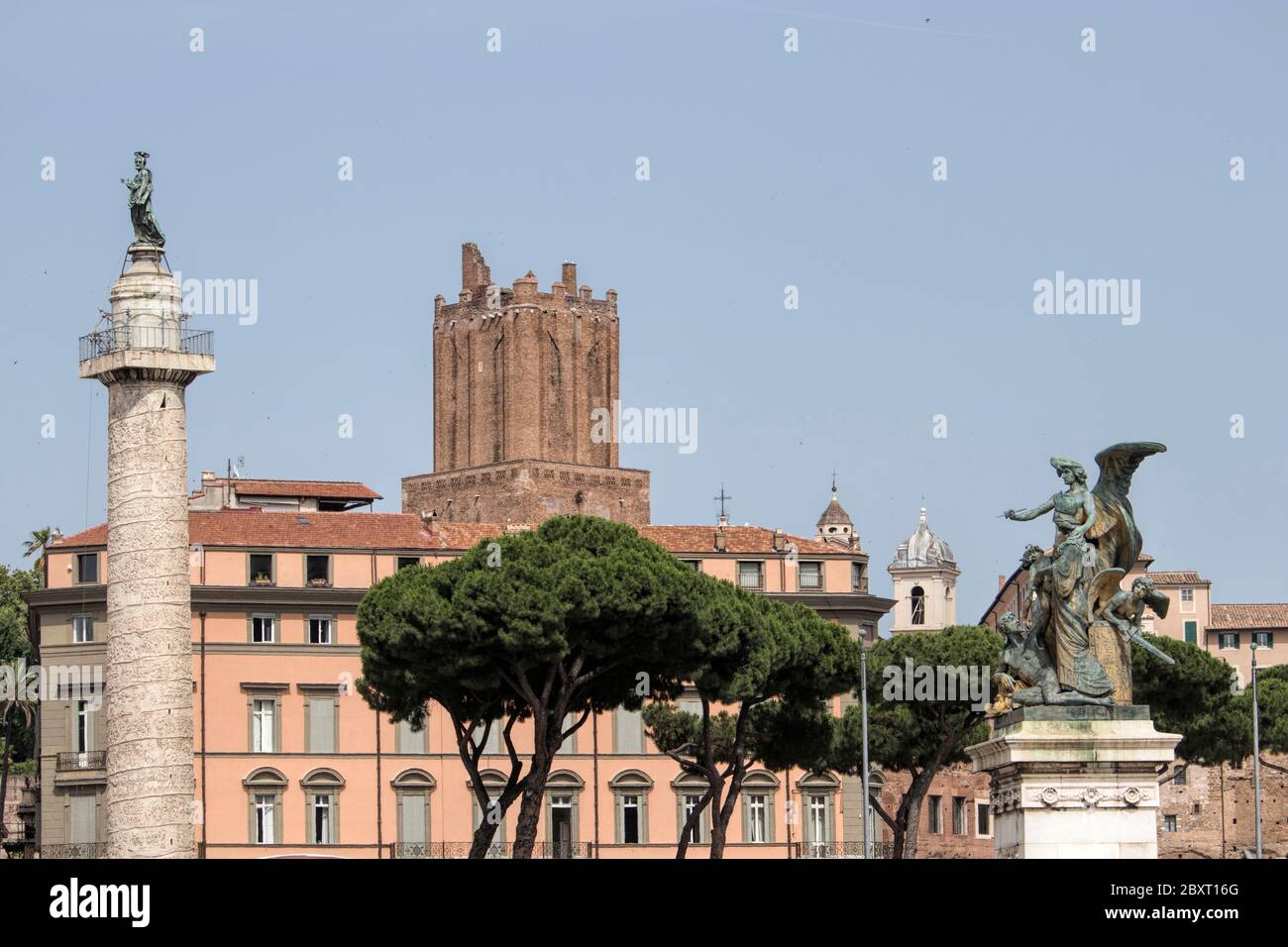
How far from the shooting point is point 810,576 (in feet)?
358

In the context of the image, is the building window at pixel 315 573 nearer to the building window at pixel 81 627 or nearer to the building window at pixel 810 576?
the building window at pixel 81 627

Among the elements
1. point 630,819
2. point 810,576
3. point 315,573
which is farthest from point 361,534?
point 810,576

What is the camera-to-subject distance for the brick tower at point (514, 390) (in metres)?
167

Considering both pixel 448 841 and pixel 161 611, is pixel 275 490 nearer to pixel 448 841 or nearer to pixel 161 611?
pixel 448 841

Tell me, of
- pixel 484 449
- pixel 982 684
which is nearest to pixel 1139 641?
pixel 982 684

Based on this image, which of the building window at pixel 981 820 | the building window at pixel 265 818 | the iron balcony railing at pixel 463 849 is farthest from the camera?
the building window at pixel 981 820

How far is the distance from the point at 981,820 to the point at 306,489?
34439 mm

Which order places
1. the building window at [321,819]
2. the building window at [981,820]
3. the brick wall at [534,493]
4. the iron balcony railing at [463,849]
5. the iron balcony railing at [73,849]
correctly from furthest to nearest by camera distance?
1. the brick wall at [534,493]
2. the building window at [981,820]
3. the building window at [321,819]
4. the iron balcony railing at [463,849]
5. the iron balcony railing at [73,849]

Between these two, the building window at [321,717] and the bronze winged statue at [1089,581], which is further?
the building window at [321,717]

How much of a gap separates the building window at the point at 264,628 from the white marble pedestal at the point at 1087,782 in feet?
240

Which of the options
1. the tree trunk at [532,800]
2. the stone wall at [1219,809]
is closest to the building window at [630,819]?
the tree trunk at [532,800]
